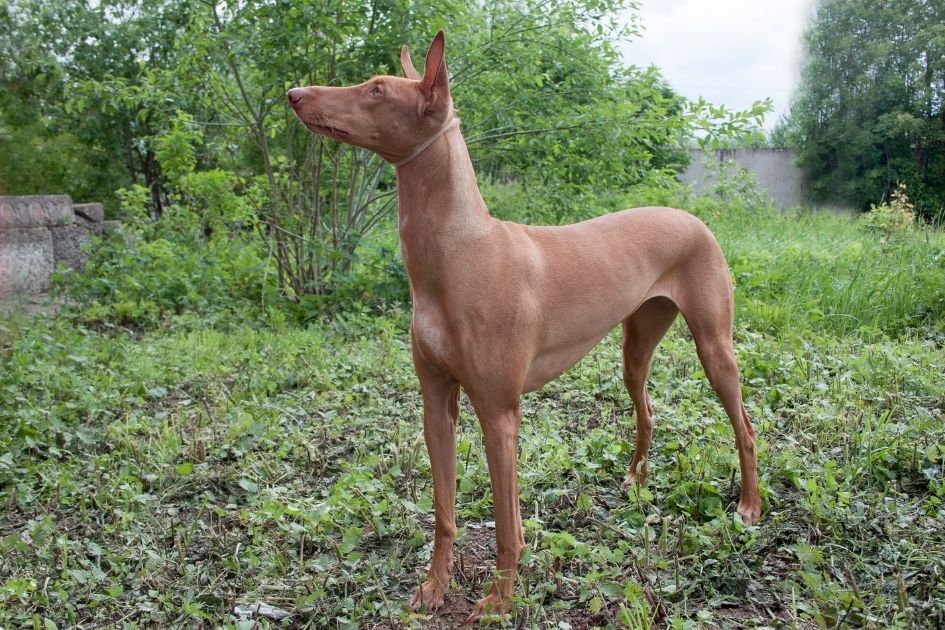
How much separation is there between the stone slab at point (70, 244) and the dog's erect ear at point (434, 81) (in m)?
6.26

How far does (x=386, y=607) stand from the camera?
2406 mm

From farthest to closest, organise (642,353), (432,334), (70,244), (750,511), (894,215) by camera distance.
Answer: (70,244), (894,215), (642,353), (750,511), (432,334)

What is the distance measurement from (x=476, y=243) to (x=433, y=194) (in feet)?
0.64

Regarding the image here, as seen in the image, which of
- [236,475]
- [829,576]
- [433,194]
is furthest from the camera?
[236,475]

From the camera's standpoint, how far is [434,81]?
7.09 feet

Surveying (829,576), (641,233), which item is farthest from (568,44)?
(829,576)

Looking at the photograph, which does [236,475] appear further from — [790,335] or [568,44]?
[568,44]

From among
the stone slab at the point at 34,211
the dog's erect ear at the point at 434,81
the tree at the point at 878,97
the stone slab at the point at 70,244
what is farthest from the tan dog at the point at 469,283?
the stone slab at the point at 70,244

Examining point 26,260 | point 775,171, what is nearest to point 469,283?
point 26,260

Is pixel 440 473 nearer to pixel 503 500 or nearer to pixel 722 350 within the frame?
pixel 503 500

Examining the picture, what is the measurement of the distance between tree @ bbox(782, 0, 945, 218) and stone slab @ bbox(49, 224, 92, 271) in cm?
710

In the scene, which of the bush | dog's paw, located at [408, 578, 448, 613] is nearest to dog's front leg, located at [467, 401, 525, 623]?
dog's paw, located at [408, 578, 448, 613]

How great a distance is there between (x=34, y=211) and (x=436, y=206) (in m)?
6.33

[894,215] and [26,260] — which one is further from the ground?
[894,215]
